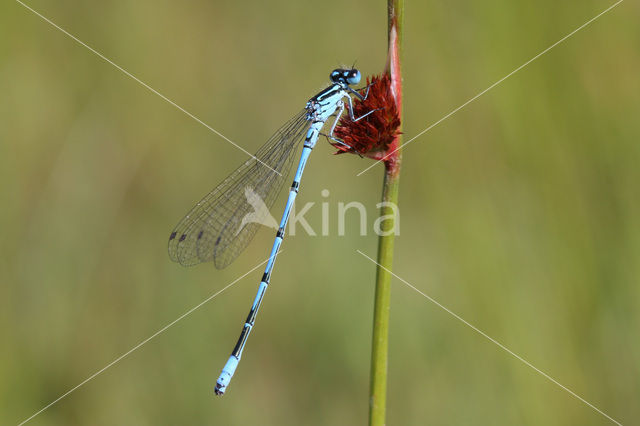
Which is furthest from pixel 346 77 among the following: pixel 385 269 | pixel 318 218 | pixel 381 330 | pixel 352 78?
pixel 381 330

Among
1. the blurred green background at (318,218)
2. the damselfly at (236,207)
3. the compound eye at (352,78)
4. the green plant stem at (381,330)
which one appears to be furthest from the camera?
the damselfly at (236,207)

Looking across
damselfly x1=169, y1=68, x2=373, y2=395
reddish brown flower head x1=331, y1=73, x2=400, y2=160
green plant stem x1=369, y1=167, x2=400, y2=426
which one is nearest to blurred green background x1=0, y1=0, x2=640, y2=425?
damselfly x1=169, y1=68, x2=373, y2=395

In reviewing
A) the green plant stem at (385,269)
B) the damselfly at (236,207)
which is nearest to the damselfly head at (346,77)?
the damselfly at (236,207)

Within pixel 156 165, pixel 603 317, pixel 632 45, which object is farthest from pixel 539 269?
pixel 156 165

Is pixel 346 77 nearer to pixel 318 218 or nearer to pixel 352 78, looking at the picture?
pixel 352 78

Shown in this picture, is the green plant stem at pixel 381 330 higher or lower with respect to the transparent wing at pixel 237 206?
lower

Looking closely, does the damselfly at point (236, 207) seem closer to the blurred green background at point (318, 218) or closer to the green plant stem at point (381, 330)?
the blurred green background at point (318, 218)
